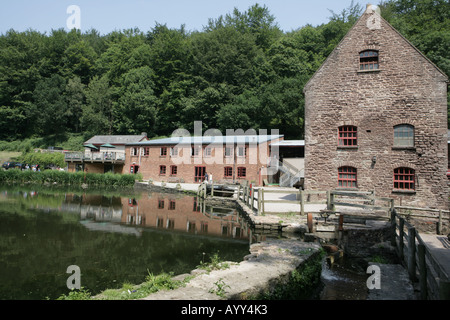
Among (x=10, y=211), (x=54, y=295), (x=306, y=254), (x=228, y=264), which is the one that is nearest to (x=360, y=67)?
(x=306, y=254)

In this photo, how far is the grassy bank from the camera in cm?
3127

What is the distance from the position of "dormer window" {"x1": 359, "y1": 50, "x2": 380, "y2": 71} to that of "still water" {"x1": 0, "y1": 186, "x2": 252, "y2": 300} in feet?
33.8

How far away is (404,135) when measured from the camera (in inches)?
565

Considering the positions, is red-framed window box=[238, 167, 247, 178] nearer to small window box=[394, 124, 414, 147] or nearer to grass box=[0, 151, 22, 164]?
small window box=[394, 124, 414, 147]

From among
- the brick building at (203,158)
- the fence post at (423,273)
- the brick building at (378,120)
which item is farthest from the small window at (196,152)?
the fence post at (423,273)

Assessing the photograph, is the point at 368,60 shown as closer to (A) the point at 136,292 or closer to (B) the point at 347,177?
(B) the point at 347,177

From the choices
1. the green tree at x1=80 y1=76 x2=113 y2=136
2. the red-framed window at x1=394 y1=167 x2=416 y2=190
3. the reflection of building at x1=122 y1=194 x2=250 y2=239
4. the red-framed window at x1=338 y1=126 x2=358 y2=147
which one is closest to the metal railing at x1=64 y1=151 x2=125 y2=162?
the green tree at x1=80 y1=76 x2=113 y2=136

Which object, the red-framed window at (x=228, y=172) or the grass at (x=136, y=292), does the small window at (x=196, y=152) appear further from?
the grass at (x=136, y=292)

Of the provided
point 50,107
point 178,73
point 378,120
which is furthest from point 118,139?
point 378,120

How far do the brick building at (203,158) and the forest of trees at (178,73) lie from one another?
11.0 m

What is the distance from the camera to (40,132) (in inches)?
2213

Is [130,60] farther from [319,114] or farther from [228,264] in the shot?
[228,264]

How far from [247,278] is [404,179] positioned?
12.6 m

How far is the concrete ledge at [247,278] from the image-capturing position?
4.54 m
